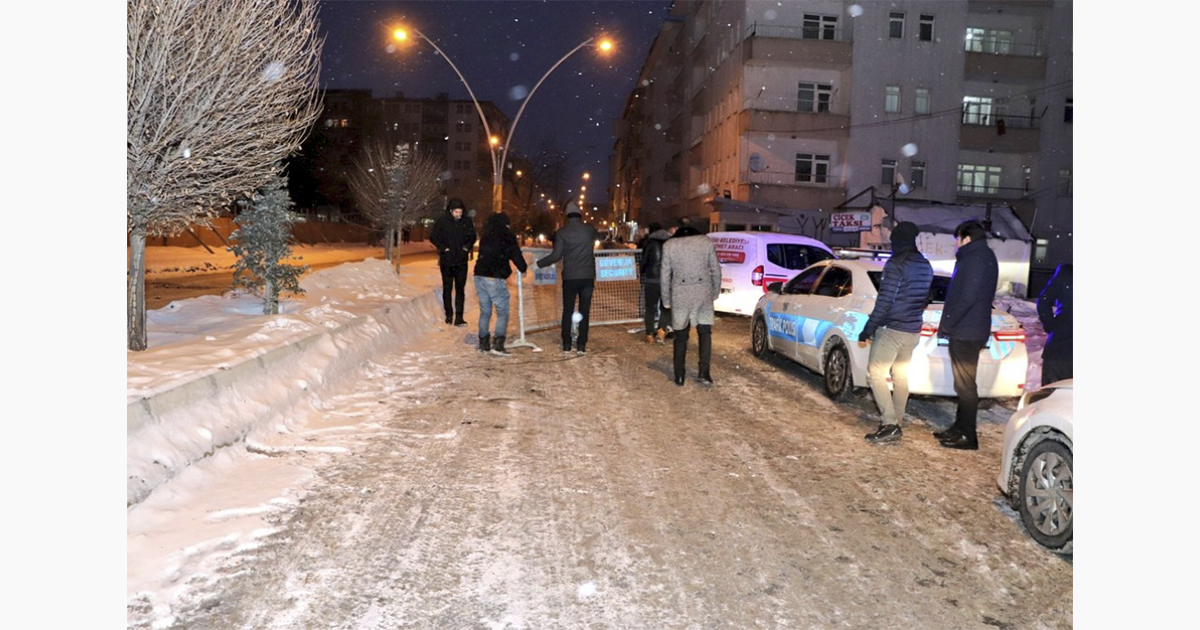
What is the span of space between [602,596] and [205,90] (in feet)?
21.0

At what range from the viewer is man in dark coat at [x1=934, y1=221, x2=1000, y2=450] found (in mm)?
6484

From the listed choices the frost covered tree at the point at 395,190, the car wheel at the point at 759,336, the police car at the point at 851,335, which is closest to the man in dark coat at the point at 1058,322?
the police car at the point at 851,335

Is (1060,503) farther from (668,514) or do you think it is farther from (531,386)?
(531,386)

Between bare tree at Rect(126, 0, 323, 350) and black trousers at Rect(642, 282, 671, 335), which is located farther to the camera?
black trousers at Rect(642, 282, 671, 335)

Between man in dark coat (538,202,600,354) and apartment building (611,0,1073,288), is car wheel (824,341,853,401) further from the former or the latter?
apartment building (611,0,1073,288)

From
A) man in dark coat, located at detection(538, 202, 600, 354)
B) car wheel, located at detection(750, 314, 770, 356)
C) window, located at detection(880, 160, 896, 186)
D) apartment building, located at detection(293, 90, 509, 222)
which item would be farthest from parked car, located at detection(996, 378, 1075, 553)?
apartment building, located at detection(293, 90, 509, 222)

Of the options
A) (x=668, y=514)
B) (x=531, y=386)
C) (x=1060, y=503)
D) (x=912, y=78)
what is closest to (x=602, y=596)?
(x=668, y=514)

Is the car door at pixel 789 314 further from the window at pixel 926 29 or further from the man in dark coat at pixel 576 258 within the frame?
the window at pixel 926 29

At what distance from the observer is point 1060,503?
4582 millimetres

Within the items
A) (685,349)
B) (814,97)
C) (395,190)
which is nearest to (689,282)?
(685,349)

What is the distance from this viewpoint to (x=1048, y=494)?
4.70 meters

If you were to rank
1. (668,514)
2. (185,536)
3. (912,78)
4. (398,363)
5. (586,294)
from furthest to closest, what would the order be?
(912,78) → (586,294) → (398,363) → (668,514) → (185,536)

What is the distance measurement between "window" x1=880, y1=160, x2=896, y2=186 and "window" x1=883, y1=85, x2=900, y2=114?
2.23m

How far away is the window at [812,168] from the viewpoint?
36.8 meters
